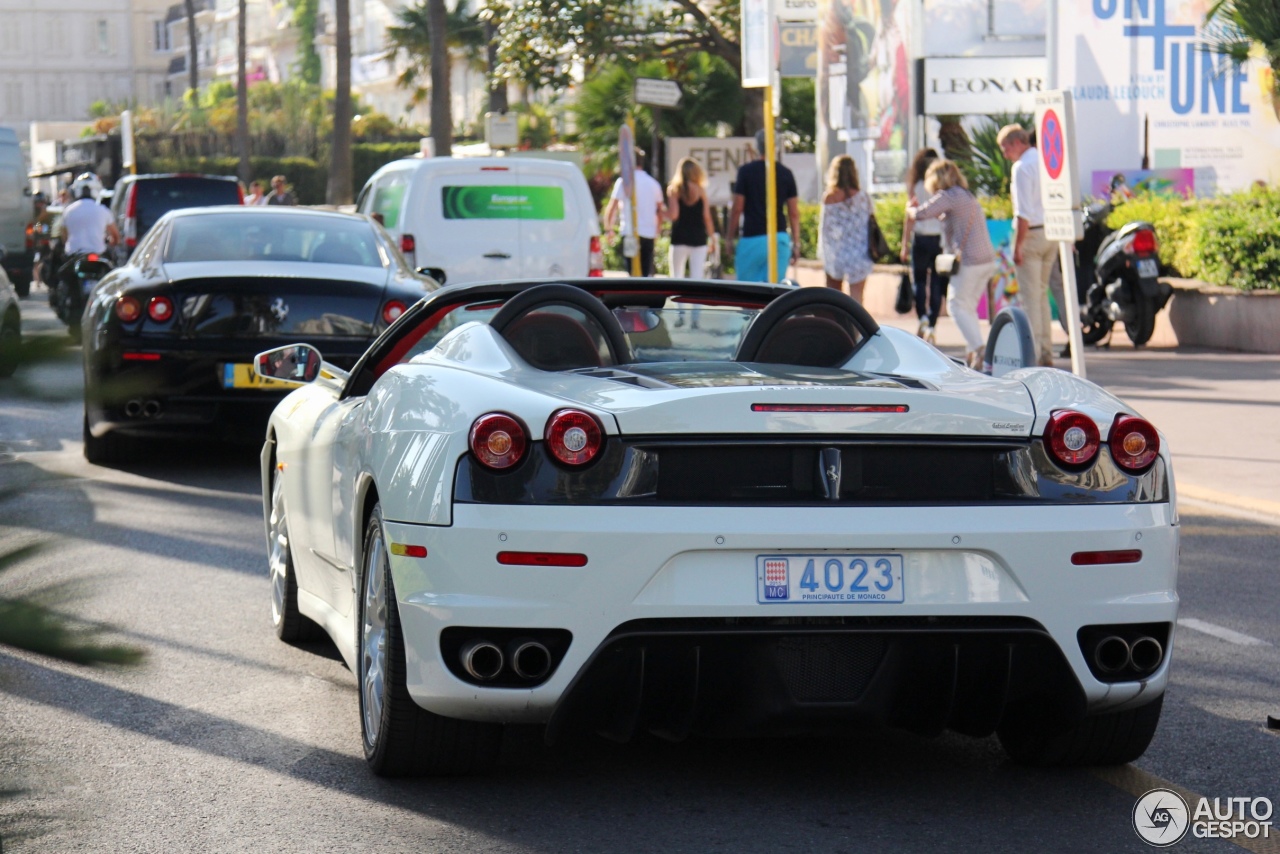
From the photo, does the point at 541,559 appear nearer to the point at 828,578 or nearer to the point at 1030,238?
the point at 828,578

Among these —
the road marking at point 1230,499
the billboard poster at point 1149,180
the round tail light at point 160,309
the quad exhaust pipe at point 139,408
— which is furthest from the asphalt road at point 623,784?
the billboard poster at point 1149,180

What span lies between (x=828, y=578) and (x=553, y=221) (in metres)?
13.5

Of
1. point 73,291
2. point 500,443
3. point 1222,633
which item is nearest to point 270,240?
point 1222,633

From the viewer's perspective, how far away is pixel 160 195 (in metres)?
30.4

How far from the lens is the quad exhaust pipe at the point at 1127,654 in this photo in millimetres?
4246

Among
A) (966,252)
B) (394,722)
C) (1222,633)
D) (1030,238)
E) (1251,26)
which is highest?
(1251,26)

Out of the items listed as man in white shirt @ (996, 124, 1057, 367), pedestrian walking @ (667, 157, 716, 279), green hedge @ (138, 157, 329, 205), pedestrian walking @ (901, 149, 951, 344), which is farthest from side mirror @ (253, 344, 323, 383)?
green hedge @ (138, 157, 329, 205)

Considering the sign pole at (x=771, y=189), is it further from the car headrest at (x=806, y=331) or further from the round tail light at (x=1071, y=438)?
the round tail light at (x=1071, y=438)

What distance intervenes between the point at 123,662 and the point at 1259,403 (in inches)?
503

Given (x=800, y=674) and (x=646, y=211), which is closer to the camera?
(x=800, y=674)

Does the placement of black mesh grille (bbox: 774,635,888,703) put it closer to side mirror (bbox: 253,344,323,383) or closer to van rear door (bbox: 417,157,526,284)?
side mirror (bbox: 253,344,323,383)

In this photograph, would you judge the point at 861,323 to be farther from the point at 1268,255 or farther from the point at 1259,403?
the point at 1268,255

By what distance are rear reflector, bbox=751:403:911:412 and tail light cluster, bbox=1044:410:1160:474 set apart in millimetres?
367

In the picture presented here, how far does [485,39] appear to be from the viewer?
57688 millimetres
